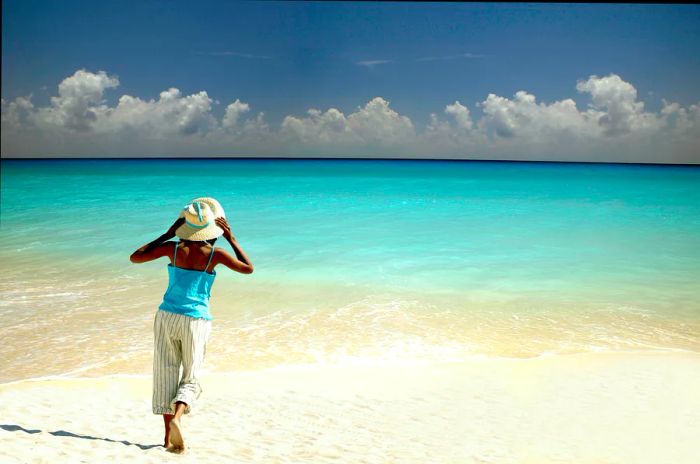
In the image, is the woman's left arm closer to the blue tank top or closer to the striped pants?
the blue tank top

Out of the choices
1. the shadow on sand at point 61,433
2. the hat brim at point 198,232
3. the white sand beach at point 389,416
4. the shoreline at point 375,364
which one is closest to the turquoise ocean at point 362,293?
the shoreline at point 375,364

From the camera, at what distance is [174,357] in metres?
3.18

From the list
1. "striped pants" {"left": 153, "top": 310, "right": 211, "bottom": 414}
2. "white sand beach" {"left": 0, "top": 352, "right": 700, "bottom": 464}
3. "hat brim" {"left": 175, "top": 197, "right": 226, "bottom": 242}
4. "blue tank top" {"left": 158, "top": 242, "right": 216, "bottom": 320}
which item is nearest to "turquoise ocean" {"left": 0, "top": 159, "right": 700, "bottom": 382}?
"white sand beach" {"left": 0, "top": 352, "right": 700, "bottom": 464}

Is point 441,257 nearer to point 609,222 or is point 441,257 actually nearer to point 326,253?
point 326,253

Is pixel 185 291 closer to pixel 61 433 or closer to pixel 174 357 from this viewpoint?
pixel 174 357

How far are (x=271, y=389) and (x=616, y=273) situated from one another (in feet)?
21.5

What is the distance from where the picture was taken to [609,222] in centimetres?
1656

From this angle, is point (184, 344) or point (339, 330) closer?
point (184, 344)

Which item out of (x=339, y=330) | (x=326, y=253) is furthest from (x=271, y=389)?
(x=326, y=253)

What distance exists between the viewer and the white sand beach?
10.9ft

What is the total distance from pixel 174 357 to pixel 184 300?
30 centimetres

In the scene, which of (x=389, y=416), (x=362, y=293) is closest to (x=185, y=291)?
(x=389, y=416)

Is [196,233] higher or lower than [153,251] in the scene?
higher

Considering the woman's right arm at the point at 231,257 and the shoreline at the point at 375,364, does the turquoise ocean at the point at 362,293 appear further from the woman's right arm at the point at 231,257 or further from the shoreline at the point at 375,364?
the woman's right arm at the point at 231,257
